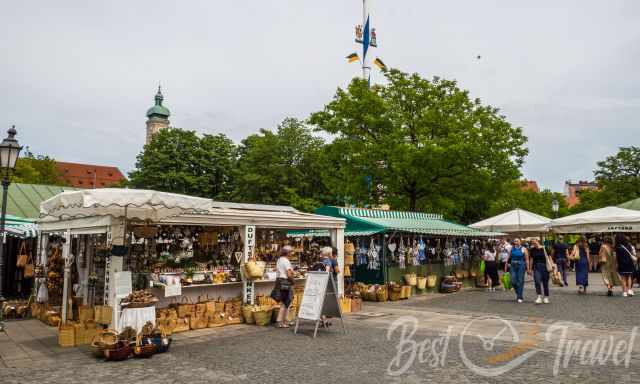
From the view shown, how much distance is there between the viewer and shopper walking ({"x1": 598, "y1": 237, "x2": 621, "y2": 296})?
14078mm

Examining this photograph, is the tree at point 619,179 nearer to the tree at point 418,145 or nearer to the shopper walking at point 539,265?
the tree at point 418,145

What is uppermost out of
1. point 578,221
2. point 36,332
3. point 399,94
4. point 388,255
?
point 399,94

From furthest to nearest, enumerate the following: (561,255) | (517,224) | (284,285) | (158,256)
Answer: (517,224)
(561,255)
(158,256)
(284,285)

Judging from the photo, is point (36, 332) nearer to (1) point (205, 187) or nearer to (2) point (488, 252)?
(2) point (488, 252)

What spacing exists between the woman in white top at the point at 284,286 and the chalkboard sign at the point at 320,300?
1.82ft

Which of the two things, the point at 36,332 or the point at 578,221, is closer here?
the point at 36,332

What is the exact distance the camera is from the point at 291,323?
32.4ft

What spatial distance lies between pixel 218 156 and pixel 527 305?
32.1 m

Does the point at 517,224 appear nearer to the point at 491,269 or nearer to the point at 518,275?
the point at 491,269

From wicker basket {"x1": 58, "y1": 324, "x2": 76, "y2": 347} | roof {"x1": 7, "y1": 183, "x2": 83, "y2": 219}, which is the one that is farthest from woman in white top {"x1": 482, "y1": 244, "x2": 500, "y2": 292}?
roof {"x1": 7, "y1": 183, "x2": 83, "y2": 219}

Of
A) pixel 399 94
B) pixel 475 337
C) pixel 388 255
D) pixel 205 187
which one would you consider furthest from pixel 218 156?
pixel 475 337

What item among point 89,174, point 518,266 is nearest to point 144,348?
point 518,266

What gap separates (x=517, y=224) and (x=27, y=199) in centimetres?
1878

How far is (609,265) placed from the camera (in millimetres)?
14531
